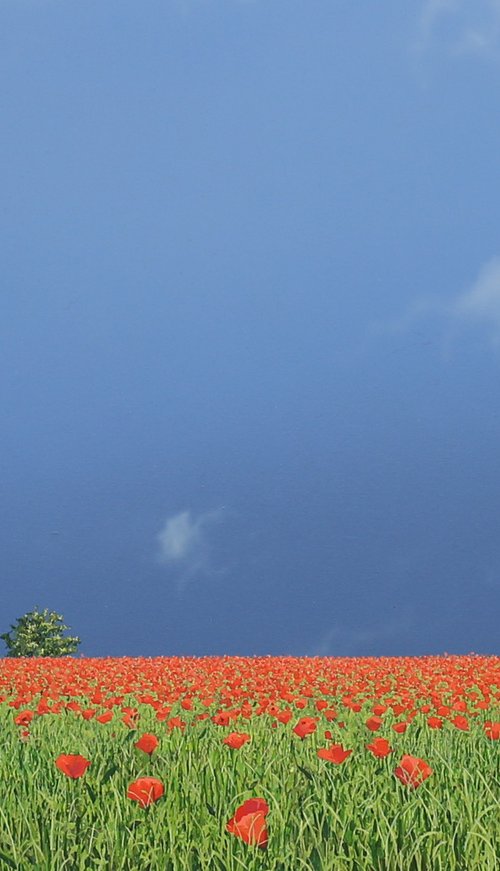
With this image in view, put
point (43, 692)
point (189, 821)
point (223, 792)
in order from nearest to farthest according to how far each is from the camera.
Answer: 1. point (189, 821)
2. point (223, 792)
3. point (43, 692)

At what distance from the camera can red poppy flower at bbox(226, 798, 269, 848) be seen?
2623 mm

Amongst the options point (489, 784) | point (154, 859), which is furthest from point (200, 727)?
point (154, 859)

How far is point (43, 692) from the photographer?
9719mm

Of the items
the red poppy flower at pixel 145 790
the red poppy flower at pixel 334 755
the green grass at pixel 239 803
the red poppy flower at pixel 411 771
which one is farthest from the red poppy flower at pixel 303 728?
the red poppy flower at pixel 145 790

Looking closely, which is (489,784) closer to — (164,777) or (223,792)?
(223,792)

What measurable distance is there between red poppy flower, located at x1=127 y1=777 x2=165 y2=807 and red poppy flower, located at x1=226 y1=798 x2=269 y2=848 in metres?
0.62

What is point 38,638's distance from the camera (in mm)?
22625

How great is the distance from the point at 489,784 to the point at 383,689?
4.50 m

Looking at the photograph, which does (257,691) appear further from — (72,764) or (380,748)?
(72,764)

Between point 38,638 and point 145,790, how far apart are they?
20.6m

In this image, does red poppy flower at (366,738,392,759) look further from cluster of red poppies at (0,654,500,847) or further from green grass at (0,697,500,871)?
green grass at (0,697,500,871)

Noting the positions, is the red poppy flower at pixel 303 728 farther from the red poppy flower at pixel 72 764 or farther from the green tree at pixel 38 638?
the green tree at pixel 38 638

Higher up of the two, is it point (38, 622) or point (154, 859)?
point (38, 622)

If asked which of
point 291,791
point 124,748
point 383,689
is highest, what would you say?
point 383,689
